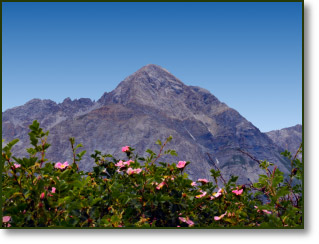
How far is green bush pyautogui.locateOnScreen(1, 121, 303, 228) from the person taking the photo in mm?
2607

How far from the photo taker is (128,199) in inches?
108

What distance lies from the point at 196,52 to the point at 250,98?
0.95m

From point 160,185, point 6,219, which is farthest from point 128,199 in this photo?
point 6,219

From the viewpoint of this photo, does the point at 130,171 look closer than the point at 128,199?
No

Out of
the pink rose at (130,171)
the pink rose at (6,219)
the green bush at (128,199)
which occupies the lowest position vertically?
the pink rose at (6,219)

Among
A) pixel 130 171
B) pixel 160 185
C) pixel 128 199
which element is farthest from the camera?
pixel 130 171

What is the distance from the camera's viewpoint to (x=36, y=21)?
397 centimetres

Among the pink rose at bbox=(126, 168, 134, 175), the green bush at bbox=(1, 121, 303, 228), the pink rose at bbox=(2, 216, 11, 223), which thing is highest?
the pink rose at bbox=(126, 168, 134, 175)

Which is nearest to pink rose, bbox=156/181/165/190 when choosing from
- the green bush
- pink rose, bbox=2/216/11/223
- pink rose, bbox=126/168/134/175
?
the green bush

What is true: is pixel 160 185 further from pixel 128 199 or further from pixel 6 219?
pixel 6 219

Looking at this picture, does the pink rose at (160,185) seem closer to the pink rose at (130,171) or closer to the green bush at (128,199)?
the green bush at (128,199)

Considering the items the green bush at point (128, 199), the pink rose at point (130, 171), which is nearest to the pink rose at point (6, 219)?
the green bush at point (128, 199)

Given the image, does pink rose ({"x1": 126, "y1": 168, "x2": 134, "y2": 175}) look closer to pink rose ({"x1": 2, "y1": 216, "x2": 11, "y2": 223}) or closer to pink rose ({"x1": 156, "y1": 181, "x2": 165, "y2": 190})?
pink rose ({"x1": 156, "y1": 181, "x2": 165, "y2": 190})

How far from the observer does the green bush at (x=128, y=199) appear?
261 cm
